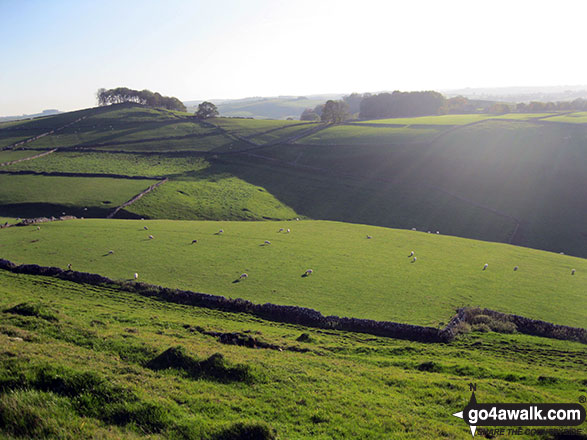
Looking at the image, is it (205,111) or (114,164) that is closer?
(114,164)

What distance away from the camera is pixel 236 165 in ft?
290

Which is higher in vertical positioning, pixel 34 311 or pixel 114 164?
pixel 114 164

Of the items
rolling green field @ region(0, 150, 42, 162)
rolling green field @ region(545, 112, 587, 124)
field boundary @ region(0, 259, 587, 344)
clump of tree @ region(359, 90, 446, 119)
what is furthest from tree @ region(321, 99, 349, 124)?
field boundary @ region(0, 259, 587, 344)

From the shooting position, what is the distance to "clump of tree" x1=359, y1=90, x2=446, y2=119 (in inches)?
6191

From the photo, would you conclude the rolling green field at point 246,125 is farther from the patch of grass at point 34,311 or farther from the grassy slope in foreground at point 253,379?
the grassy slope in foreground at point 253,379

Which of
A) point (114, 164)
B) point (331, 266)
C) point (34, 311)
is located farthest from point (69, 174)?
point (331, 266)

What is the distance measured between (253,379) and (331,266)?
64.8 feet

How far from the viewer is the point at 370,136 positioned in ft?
335

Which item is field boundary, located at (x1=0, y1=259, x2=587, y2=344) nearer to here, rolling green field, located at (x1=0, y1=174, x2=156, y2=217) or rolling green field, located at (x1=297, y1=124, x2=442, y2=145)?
rolling green field, located at (x1=0, y1=174, x2=156, y2=217)

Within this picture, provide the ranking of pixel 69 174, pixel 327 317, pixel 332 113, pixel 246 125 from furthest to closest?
pixel 332 113 → pixel 246 125 → pixel 69 174 → pixel 327 317

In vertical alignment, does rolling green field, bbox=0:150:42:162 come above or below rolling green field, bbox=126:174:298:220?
above

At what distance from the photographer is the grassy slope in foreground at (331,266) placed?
90.4 ft

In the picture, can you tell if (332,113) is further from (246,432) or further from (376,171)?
(246,432)

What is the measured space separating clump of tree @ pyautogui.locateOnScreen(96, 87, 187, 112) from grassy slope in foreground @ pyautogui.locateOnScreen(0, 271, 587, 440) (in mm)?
166321
